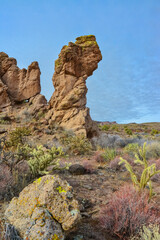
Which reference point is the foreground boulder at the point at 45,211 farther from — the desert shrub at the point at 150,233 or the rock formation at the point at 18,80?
the rock formation at the point at 18,80

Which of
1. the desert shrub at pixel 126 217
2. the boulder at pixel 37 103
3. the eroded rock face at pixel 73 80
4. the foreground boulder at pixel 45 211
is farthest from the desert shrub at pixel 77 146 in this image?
the boulder at pixel 37 103

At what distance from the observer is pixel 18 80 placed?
2272cm

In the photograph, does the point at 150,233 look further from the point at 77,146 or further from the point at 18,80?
the point at 18,80

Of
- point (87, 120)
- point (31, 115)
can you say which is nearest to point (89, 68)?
point (87, 120)

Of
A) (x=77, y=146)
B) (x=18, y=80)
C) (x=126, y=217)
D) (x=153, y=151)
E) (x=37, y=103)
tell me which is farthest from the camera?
(x=18, y=80)

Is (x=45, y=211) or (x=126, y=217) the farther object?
(x=126, y=217)

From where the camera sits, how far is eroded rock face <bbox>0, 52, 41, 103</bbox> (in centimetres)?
2203

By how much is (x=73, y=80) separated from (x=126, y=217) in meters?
14.2

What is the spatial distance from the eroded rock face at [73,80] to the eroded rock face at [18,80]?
694cm

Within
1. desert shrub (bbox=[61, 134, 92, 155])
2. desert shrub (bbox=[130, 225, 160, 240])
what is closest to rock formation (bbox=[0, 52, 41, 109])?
desert shrub (bbox=[61, 134, 92, 155])

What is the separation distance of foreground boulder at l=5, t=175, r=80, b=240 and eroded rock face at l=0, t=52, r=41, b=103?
828 inches

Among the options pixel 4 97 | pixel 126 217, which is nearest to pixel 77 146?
pixel 126 217

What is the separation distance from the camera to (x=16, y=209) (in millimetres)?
2184

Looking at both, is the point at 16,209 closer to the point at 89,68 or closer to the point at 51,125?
the point at 51,125
